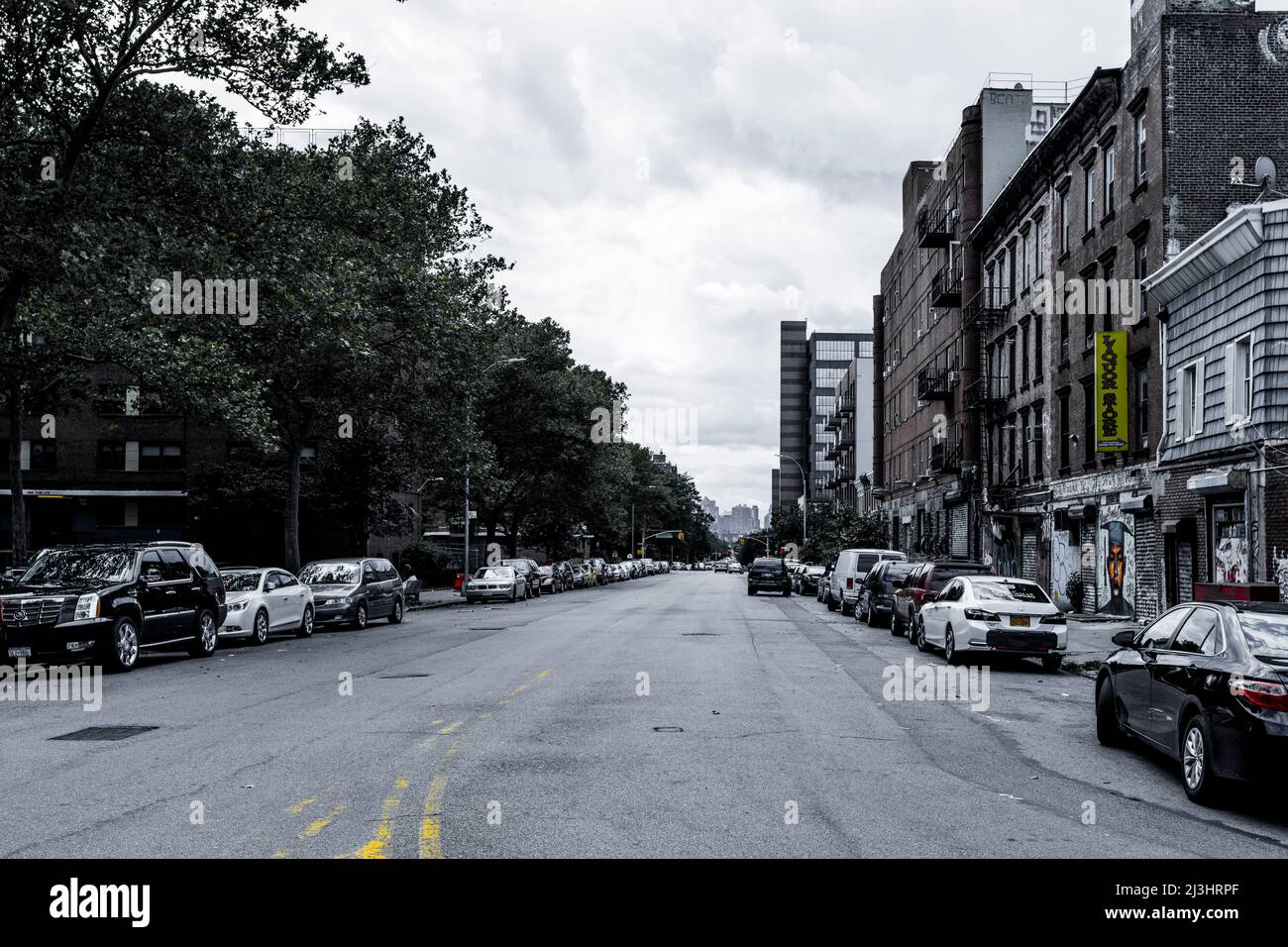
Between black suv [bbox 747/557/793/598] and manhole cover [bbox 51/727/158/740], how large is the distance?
39.5 metres

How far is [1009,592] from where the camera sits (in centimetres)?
1781

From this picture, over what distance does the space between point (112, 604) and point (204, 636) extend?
2933 mm

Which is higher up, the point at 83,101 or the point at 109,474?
the point at 83,101

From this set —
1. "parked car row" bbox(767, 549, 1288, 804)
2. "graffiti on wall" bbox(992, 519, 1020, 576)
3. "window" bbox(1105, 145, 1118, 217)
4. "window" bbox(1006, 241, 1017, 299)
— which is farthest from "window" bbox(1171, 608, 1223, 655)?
"window" bbox(1006, 241, 1017, 299)

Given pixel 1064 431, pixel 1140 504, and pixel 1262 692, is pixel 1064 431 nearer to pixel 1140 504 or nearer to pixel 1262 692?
pixel 1140 504

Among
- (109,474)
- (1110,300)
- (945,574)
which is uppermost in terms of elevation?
(1110,300)

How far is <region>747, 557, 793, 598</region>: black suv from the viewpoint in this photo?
4906 centimetres

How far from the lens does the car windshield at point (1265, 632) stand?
787 cm

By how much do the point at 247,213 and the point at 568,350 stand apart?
3371cm

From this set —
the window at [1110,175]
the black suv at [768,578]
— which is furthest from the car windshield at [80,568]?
the black suv at [768,578]

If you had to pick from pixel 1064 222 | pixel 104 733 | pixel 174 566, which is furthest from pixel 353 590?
pixel 1064 222

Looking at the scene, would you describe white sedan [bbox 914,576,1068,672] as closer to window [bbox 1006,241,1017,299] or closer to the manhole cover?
the manhole cover

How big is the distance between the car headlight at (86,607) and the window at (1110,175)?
2493cm

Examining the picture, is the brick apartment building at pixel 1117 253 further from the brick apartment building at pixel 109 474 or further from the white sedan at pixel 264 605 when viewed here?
the brick apartment building at pixel 109 474
